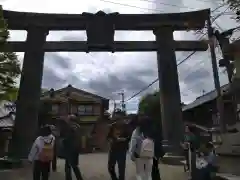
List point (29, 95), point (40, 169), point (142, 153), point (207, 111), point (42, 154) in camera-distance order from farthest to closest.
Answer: point (207, 111) → point (29, 95) → point (40, 169) → point (42, 154) → point (142, 153)

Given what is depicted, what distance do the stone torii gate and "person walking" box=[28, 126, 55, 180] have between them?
290 inches

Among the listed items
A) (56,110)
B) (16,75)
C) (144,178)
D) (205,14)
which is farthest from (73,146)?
(56,110)

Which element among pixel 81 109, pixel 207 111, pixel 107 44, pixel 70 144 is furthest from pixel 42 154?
pixel 81 109

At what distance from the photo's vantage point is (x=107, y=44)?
50.3 ft

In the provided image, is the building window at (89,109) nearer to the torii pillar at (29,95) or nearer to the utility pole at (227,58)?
the torii pillar at (29,95)

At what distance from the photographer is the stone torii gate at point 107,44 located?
46.4 ft

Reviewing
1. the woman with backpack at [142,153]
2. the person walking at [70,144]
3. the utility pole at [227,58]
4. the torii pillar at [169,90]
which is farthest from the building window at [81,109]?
the woman with backpack at [142,153]

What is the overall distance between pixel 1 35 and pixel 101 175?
241 inches

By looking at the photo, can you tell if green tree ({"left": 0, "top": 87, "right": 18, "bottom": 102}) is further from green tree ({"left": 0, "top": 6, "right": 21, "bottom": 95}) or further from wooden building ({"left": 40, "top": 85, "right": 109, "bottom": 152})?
wooden building ({"left": 40, "top": 85, "right": 109, "bottom": 152})

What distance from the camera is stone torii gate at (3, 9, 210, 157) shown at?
14156mm

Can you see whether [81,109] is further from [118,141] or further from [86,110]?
[118,141]

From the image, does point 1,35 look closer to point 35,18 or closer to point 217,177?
point 35,18

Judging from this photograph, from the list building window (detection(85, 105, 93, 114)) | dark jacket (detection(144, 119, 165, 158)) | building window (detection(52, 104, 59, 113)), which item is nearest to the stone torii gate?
dark jacket (detection(144, 119, 165, 158))

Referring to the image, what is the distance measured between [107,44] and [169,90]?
3.99 meters
